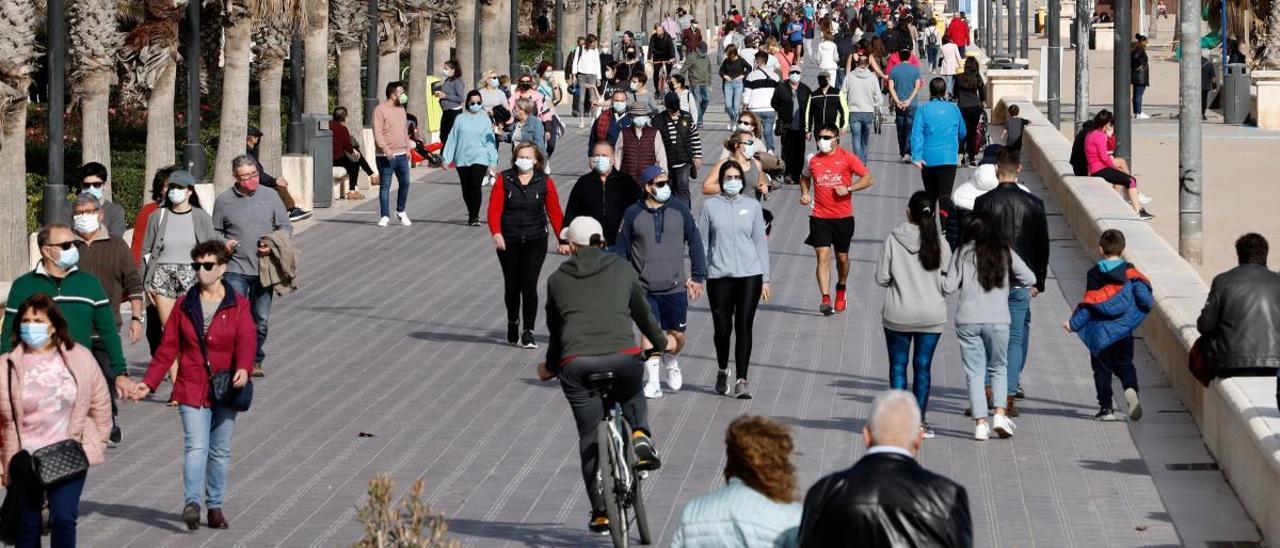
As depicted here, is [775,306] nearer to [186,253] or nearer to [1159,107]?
[186,253]

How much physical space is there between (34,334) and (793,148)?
61.8 ft

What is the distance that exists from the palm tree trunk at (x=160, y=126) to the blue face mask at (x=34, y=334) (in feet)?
56.2

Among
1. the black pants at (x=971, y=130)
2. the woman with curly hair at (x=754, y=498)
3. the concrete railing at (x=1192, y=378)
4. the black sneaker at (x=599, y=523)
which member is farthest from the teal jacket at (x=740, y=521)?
the black pants at (x=971, y=130)

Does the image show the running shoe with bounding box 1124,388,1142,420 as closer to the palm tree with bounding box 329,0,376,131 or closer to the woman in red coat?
the woman in red coat

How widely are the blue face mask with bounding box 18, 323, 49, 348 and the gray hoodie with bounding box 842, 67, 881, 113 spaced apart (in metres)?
19.3

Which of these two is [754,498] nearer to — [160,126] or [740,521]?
[740,521]

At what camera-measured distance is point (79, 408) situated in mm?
9578

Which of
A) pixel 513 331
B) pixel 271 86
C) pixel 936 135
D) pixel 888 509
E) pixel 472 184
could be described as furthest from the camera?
pixel 271 86

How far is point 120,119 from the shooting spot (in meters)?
44.8

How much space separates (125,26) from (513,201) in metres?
19.5

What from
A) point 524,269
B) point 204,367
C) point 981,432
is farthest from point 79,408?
point 524,269

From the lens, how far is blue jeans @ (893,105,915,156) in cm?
3092

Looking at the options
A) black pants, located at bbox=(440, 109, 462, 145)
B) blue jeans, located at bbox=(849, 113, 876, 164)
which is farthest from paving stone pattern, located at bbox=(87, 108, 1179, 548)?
black pants, located at bbox=(440, 109, 462, 145)

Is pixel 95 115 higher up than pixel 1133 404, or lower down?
higher up
